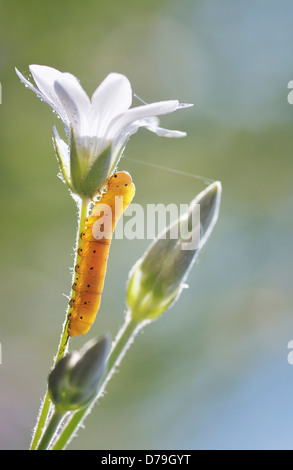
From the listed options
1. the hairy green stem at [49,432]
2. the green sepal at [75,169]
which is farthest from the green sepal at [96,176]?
the hairy green stem at [49,432]

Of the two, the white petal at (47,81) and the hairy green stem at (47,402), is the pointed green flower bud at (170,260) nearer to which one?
the hairy green stem at (47,402)

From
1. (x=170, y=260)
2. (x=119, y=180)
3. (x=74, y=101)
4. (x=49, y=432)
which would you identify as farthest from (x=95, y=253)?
(x=49, y=432)

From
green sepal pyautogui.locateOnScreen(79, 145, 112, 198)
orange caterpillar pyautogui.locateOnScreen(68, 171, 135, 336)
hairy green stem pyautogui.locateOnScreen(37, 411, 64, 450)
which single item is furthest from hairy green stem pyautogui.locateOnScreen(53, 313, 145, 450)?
green sepal pyautogui.locateOnScreen(79, 145, 112, 198)

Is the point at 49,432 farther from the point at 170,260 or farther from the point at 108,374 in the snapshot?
the point at 170,260

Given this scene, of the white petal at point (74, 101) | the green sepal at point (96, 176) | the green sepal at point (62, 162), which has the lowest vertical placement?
the green sepal at point (96, 176)

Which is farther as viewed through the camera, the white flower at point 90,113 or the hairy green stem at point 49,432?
the white flower at point 90,113
